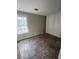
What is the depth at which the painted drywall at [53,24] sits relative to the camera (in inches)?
134

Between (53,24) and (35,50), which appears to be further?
(53,24)

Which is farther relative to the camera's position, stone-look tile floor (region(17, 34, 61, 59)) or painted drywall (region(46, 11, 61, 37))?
painted drywall (region(46, 11, 61, 37))

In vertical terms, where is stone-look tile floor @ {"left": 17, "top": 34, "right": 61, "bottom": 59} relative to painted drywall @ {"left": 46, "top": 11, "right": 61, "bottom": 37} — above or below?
below

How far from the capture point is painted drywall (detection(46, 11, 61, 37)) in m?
3.40

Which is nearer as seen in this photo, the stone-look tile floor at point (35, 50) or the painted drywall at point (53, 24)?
the stone-look tile floor at point (35, 50)

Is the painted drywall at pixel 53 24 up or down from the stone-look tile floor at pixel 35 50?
up

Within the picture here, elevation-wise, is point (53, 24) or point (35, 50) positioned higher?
point (53, 24)

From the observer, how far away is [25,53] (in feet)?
7.64

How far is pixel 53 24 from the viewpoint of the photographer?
3689 millimetres
